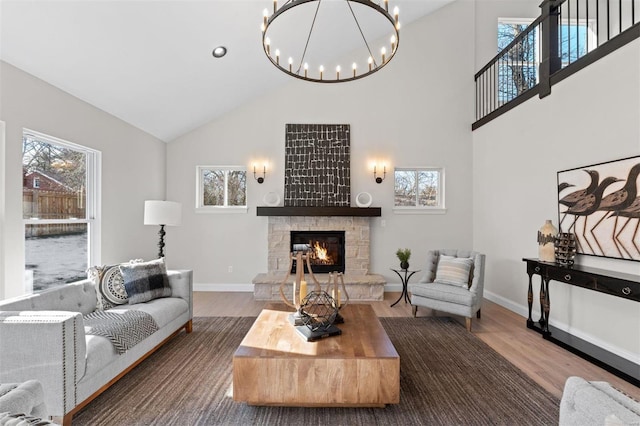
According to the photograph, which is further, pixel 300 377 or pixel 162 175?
pixel 162 175

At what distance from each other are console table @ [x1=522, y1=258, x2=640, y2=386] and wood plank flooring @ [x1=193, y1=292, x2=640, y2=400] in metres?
0.07

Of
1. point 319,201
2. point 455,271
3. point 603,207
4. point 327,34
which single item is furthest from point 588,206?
point 327,34

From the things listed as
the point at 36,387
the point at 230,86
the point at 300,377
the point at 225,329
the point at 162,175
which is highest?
the point at 230,86

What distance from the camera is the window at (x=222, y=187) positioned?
5609 millimetres

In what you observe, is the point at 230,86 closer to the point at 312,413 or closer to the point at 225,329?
the point at 225,329

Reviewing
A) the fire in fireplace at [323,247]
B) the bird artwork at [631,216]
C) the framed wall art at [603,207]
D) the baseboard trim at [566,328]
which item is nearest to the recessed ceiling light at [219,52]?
the fire in fireplace at [323,247]

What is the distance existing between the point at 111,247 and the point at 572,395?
4679 millimetres

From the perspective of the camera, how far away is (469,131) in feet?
18.2

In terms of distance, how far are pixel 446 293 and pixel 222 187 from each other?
12.9 feet

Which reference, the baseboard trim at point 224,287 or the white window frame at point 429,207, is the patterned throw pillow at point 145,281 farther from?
the white window frame at point 429,207

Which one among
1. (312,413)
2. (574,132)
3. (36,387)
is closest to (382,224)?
(574,132)

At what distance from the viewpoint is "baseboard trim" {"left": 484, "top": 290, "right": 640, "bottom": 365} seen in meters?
2.83

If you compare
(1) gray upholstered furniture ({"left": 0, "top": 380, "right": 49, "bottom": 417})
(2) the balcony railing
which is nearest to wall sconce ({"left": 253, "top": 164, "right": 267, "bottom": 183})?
(2) the balcony railing

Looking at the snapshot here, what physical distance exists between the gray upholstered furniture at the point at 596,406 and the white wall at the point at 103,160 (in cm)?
383
